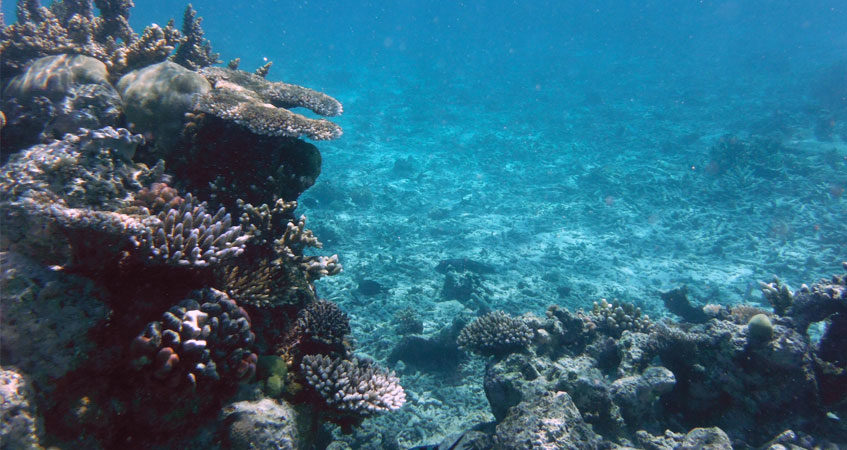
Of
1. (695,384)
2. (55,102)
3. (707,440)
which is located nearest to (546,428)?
(707,440)

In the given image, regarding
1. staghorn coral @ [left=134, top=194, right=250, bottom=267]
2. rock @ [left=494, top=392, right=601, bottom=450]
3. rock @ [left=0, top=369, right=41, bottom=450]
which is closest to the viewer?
rock @ [left=0, top=369, right=41, bottom=450]

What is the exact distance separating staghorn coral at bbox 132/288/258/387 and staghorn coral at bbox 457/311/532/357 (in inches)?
176

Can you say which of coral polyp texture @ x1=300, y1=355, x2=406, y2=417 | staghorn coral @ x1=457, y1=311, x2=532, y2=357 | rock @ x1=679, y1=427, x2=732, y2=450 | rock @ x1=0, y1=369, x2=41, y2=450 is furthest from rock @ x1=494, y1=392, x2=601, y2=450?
rock @ x1=0, y1=369, x2=41, y2=450

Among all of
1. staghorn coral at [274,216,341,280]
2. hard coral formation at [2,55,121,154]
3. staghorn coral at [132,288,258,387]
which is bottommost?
staghorn coral at [132,288,258,387]

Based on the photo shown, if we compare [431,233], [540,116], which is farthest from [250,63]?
[431,233]

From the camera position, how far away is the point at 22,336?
8.49ft

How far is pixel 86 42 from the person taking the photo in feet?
22.1

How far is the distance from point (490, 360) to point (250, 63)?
54.2 m

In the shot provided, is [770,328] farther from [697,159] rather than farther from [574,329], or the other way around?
[697,159]

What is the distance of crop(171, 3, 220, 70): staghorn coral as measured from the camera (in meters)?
7.82

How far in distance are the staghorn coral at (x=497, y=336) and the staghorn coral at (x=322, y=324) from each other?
2.90m

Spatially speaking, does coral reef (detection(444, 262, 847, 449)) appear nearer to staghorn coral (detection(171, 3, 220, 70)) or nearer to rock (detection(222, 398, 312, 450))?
rock (detection(222, 398, 312, 450))

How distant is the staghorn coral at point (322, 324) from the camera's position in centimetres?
496

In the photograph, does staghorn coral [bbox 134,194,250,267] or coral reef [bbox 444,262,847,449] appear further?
coral reef [bbox 444,262,847,449]
